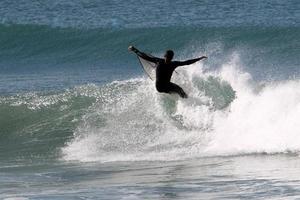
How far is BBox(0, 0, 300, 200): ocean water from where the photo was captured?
16.6 metres

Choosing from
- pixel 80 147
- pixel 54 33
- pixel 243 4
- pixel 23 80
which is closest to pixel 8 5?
pixel 54 33

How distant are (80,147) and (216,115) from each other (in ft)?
9.96

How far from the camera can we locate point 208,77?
77.2 ft

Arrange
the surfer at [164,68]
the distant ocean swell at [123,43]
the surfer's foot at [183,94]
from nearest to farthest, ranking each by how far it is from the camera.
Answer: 1. the surfer at [164,68]
2. the surfer's foot at [183,94]
3. the distant ocean swell at [123,43]

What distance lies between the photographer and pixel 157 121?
22.8m

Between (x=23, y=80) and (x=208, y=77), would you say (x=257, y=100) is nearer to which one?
(x=208, y=77)

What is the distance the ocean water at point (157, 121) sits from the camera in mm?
16578

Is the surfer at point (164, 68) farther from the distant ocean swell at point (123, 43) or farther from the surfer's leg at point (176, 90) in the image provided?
the distant ocean swell at point (123, 43)

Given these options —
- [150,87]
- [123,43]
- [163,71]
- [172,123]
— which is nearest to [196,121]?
[172,123]

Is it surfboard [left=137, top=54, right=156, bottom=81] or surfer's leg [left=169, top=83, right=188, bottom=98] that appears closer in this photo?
surfer's leg [left=169, top=83, right=188, bottom=98]

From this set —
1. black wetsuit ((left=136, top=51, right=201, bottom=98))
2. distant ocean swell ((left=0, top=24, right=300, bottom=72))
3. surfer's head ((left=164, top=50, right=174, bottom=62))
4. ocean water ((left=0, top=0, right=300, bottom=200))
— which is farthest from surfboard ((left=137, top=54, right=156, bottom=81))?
distant ocean swell ((left=0, top=24, right=300, bottom=72))

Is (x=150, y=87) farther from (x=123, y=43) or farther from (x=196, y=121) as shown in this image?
(x=123, y=43)

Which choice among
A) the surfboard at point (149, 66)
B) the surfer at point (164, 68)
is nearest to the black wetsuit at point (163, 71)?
the surfer at point (164, 68)

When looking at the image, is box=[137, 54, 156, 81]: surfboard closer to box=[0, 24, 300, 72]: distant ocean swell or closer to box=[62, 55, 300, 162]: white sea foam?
box=[62, 55, 300, 162]: white sea foam
